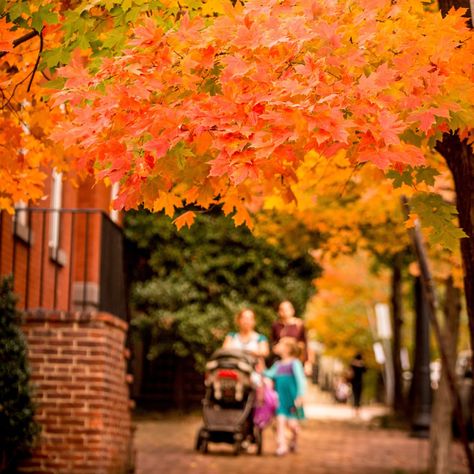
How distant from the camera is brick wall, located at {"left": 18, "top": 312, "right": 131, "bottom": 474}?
36.2 ft

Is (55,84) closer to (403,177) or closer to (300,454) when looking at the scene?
(403,177)

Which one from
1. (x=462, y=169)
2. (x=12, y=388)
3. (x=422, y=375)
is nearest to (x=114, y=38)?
(x=462, y=169)

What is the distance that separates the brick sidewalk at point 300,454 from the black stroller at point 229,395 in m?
0.35

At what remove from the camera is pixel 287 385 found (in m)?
14.9

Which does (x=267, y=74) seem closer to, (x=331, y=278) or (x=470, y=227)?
(x=470, y=227)

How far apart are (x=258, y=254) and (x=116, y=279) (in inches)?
368

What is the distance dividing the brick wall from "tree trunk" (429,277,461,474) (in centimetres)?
405

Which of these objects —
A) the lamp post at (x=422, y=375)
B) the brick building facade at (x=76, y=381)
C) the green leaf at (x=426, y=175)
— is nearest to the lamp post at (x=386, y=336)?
the lamp post at (x=422, y=375)

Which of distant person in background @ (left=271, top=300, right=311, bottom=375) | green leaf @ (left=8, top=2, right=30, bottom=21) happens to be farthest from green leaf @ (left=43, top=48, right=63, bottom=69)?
distant person in background @ (left=271, top=300, right=311, bottom=375)

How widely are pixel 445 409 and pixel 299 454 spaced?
3.02 meters

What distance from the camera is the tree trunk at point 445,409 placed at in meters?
13.1

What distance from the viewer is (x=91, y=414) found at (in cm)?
1122

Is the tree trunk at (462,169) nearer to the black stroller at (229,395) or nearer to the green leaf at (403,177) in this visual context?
the green leaf at (403,177)

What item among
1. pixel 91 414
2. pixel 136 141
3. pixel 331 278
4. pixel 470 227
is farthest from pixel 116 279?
pixel 331 278
